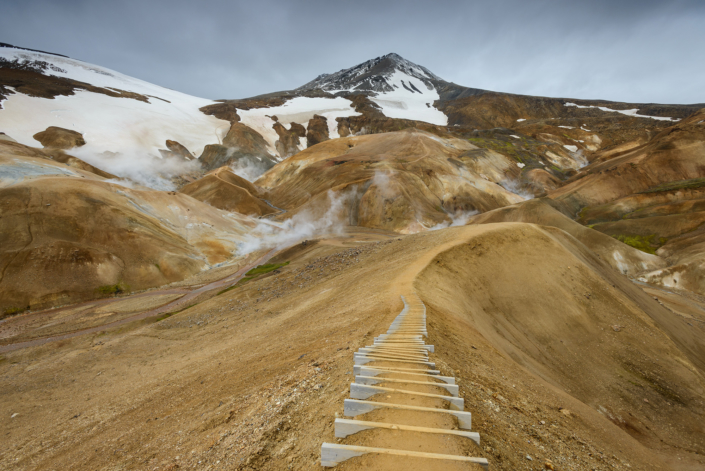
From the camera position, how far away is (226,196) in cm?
7900

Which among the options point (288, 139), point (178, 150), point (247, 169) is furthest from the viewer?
point (288, 139)

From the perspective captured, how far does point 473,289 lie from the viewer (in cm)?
1675

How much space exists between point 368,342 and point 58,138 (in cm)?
11973

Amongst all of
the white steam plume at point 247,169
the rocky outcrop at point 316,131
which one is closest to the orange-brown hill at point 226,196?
the white steam plume at point 247,169

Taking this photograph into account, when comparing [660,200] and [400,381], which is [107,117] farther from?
[660,200]

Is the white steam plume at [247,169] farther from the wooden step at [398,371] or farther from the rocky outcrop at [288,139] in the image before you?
the wooden step at [398,371]

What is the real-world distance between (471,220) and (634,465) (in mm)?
60686

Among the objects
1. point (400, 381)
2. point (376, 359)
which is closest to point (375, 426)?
point (400, 381)

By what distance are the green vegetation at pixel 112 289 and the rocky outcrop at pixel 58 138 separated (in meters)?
77.6

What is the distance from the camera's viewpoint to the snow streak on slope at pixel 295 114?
143125 mm

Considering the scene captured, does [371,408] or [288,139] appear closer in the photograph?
[371,408]

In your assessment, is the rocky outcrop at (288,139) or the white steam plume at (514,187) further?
the rocky outcrop at (288,139)

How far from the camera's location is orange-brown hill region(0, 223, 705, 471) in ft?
19.9

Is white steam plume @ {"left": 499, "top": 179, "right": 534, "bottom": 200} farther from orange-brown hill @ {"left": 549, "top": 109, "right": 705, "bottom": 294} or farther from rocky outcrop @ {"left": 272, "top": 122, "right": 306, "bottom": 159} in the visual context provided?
rocky outcrop @ {"left": 272, "top": 122, "right": 306, "bottom": 159}
